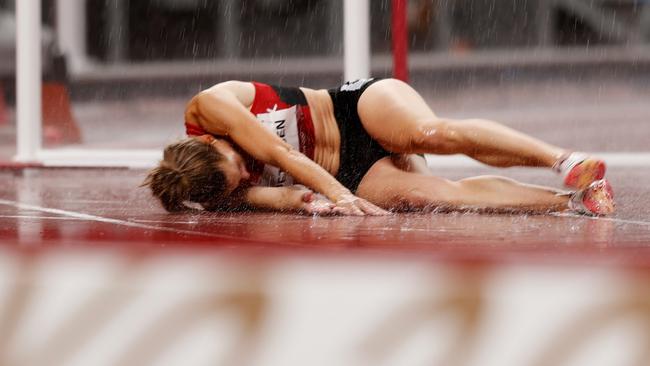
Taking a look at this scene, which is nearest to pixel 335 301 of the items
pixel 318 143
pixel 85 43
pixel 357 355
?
pixel 357 355

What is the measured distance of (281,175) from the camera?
2830 millimetres

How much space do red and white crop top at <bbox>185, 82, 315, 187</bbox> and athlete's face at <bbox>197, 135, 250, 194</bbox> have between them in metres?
0.05

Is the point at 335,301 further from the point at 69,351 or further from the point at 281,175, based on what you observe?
the point at 281,175

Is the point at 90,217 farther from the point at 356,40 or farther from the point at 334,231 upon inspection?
the point at 356,40

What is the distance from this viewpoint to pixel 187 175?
8.73ft

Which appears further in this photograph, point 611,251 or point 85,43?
point 85,43

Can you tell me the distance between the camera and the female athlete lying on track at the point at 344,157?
2650 millimetres

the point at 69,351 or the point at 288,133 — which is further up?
the point at 288,133

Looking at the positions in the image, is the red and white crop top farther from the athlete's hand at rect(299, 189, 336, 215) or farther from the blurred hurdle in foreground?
the blurred hurdle in foreground

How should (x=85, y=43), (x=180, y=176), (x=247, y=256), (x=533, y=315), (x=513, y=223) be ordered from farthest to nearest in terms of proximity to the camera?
(x=85, y=43)
(x=180, y=176)
(x=513, y=223)
(x=247, y=256)
(x=533, y=315)

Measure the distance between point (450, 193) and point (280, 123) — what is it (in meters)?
0.48

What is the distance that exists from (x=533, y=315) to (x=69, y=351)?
0.73m

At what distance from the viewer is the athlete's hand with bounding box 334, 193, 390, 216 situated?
8.53 feet

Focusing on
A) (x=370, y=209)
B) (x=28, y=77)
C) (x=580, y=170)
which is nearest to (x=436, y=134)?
(x=370, y=209)
